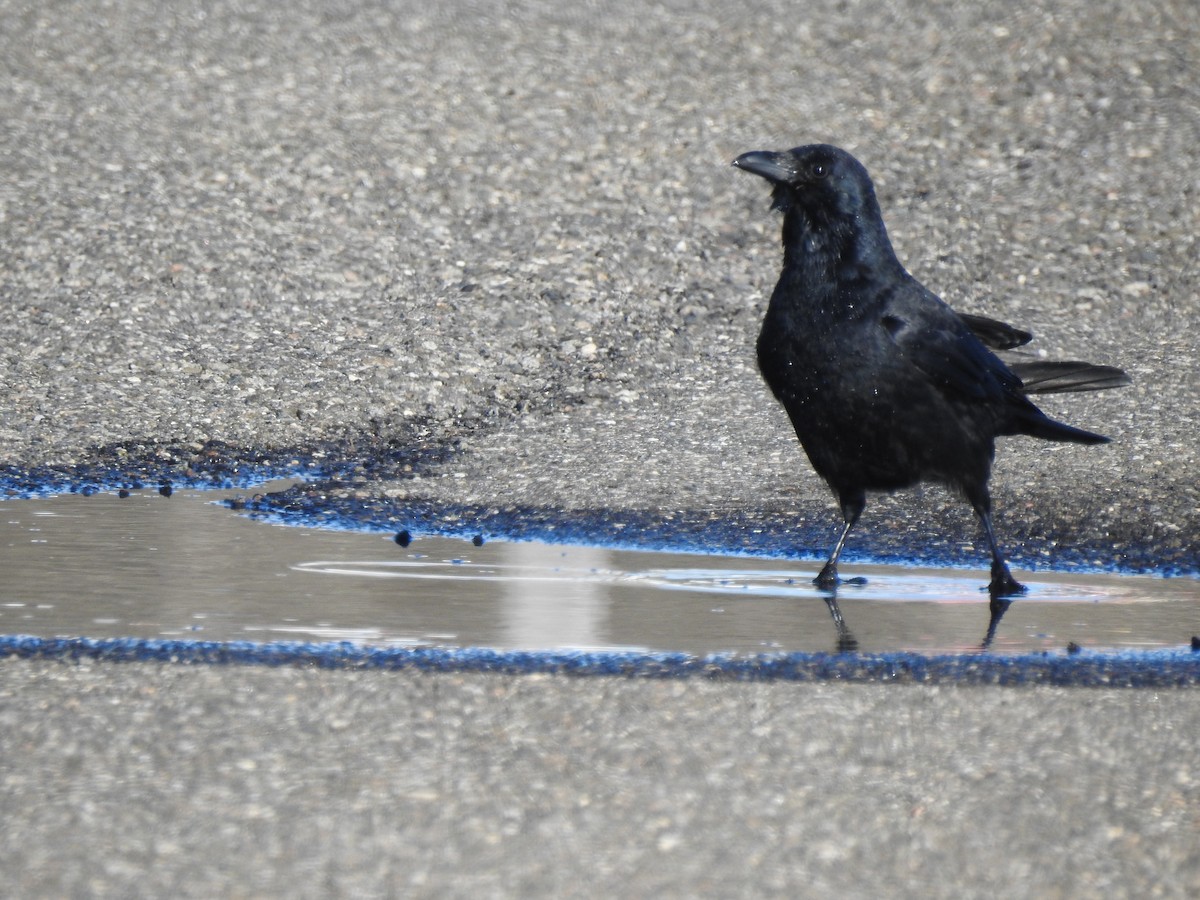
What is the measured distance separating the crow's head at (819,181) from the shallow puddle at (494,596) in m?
1.29

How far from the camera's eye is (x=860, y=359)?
6.06m

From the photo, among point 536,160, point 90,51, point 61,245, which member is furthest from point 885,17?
point 61,245

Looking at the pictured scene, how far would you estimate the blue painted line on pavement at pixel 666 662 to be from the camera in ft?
15.4

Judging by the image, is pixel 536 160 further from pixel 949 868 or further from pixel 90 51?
pixel 949 868

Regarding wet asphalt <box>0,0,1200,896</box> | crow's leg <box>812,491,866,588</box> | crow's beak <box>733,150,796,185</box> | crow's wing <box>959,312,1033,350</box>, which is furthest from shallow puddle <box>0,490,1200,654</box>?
crow's beak <box>733,150,796,185</box>

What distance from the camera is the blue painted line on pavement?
471 centimetres

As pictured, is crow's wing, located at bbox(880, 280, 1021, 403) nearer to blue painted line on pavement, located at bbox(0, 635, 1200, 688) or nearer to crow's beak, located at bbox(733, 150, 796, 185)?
crow's beak, located at bbox(733, 150, 796, 185)

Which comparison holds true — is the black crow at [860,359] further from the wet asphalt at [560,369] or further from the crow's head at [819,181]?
the wet asphalt at [560,369]

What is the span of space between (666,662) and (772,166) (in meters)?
2.29

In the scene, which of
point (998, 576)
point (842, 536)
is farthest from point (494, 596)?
point (998, 576)

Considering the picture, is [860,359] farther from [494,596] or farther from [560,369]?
[560,369]

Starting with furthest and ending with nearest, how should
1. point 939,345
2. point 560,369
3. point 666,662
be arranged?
point 560,369 < point 939,345 < point 666,662

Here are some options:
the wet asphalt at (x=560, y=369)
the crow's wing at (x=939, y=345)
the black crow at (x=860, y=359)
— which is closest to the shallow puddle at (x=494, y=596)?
the black crow at (x=860, y=359)

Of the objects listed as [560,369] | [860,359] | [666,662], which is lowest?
[666,662]
